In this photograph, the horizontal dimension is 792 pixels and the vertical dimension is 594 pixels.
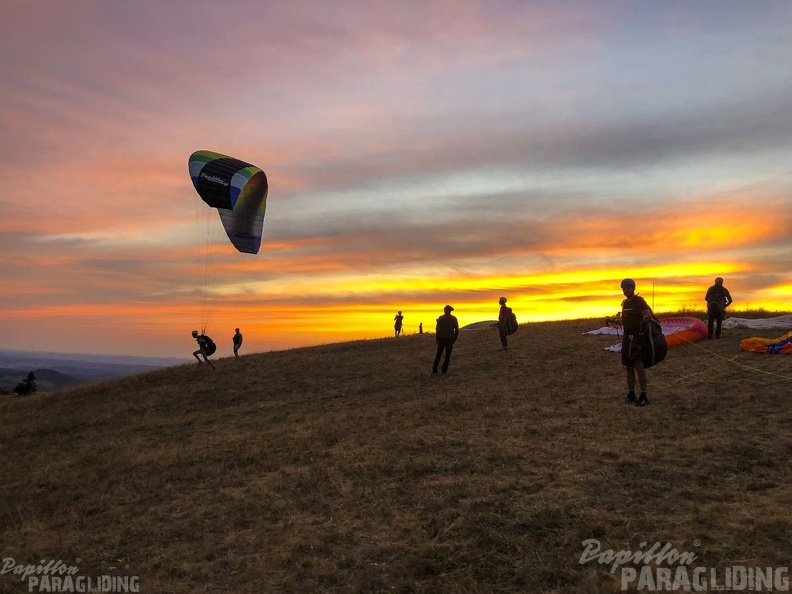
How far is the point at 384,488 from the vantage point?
8.83 meters

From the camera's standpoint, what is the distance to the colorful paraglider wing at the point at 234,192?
23.8 meters

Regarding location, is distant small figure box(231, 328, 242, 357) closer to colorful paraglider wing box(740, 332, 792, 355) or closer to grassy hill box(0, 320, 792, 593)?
grassy hill box(0, 320, 792, 593)

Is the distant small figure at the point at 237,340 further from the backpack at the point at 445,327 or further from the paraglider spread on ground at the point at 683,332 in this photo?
the paraglider spread on ground at the point at 683,332

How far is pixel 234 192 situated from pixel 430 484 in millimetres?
18953

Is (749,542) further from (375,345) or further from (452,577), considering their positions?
(375,345)

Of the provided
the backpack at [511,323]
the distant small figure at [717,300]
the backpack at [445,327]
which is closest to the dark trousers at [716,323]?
the distant small figure at [717,300]

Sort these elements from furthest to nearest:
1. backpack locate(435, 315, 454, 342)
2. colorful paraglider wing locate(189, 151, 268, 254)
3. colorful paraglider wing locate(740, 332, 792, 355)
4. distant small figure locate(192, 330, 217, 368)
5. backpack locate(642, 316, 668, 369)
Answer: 1. distant small figure locate(192, 330, 217, 368)
2. colorful paraglider wing locate(189, 151, 268, 254)
3. backpack locate(435, 315, 454, 342)
4. colorful paraglider wing locate(740, 332, 792, 355)
5. backpack locate(642, 316, 668, 369)

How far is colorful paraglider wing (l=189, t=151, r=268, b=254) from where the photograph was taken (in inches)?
935

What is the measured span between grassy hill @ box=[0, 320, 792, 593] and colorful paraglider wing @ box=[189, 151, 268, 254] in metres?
9.30

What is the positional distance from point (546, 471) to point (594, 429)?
296cm

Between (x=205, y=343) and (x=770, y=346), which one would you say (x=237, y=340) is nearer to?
(x=205, y=343)

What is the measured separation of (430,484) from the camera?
344 inches

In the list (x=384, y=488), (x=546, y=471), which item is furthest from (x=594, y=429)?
(x=384, y=488)

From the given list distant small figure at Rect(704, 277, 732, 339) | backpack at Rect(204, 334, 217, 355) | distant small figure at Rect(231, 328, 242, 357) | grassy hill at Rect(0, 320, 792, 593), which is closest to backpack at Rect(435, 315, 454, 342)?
grassy hill at Rect(0, 320, 792, 593)
